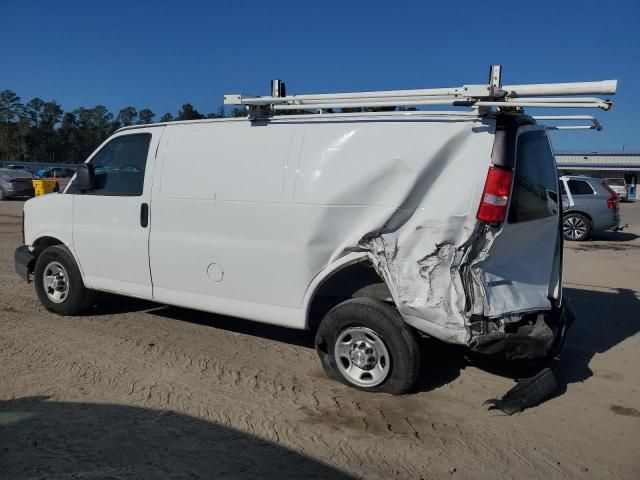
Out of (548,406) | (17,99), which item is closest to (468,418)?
(548,406)

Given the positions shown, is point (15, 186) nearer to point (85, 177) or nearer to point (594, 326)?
point (85, 177)

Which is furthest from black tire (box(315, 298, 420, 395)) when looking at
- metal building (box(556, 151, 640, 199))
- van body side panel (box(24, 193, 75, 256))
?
metal building (box(556, 151, 640, 199))

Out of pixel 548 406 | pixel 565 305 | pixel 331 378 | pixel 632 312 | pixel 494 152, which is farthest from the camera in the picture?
pixel 632 312

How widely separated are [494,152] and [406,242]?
0.89 meters

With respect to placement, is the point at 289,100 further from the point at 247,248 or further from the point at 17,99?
the point at 17,99

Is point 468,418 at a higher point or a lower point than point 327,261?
lower

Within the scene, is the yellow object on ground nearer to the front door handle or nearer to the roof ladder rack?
the front door handle

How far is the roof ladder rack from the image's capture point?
3859 millimetres

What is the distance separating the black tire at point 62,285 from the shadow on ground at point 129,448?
91.1 inches

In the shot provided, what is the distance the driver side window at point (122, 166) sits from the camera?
5.76 meters

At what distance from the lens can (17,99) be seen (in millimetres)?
84062

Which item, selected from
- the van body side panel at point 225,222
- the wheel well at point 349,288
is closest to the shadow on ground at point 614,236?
the wheel well at point 349,288

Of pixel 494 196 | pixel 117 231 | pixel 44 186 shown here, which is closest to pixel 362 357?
pixel 494 196

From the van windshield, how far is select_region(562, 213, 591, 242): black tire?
11641mm
